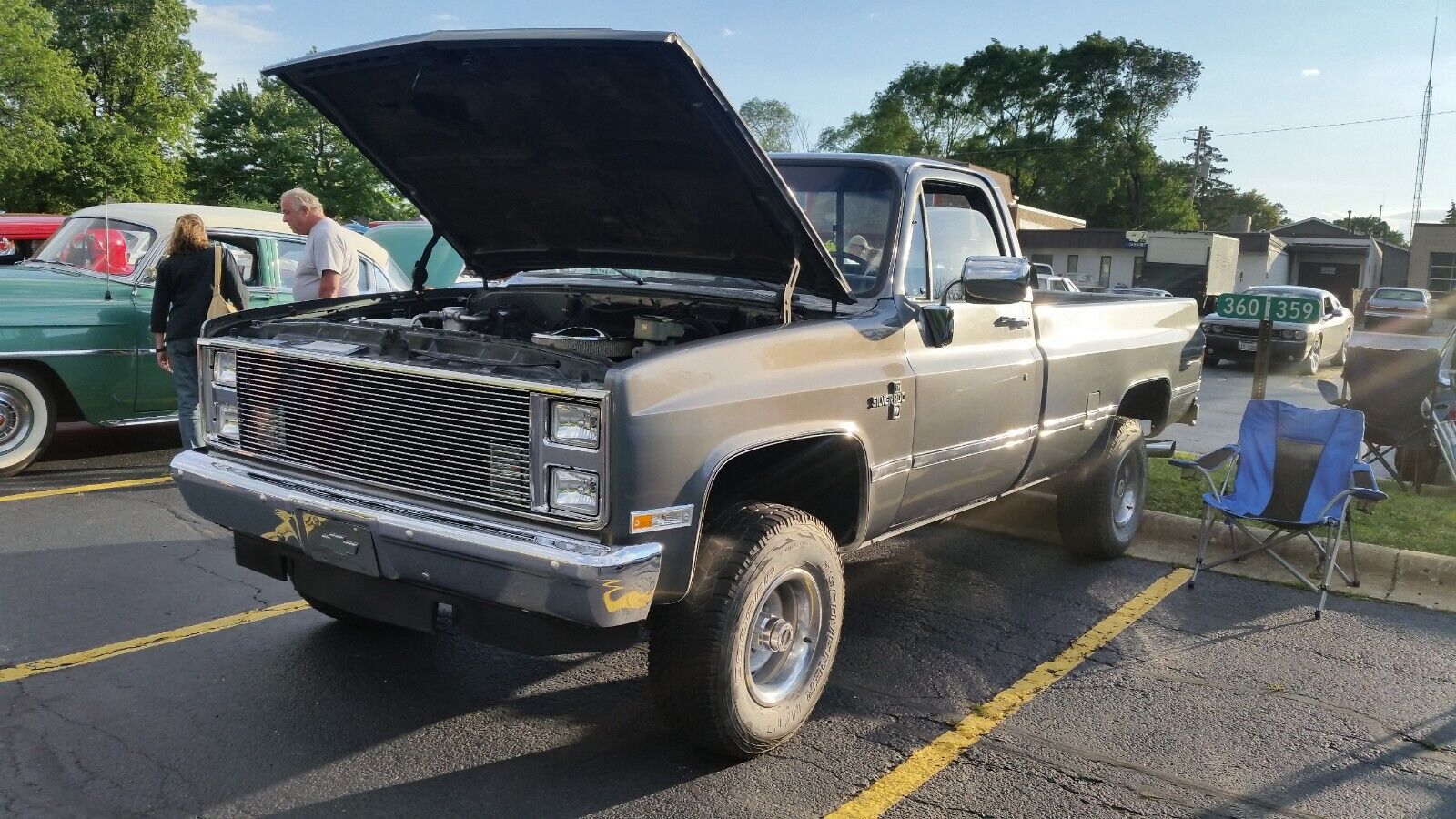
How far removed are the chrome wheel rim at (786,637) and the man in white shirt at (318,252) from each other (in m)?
4.29

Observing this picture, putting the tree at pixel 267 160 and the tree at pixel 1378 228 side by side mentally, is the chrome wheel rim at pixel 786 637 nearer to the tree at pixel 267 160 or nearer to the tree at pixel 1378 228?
the tree at pixel 267 160

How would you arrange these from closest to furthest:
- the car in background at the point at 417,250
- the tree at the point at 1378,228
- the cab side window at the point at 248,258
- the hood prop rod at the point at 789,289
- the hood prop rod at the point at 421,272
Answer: the hood prop rod at the point at 789,289 → the hood prop rod at the point at 421,272 → the cab side window at the point at 248,258 → the car in background at the point at 417,250 → the tree at the point at 1378,228

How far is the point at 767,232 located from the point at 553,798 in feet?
6.79

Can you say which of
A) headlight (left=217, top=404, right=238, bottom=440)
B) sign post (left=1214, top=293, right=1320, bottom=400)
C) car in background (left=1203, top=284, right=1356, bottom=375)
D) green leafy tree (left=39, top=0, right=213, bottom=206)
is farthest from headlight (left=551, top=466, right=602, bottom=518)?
green leafy tree (left=39, top=0, right=213, bottom=206)

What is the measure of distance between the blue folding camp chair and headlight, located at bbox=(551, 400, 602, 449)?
4.02 m

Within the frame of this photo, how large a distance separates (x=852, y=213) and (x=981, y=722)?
6.80ft

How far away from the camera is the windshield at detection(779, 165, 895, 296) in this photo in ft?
13.8

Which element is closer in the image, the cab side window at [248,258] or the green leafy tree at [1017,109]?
the cab side window at [248,258]

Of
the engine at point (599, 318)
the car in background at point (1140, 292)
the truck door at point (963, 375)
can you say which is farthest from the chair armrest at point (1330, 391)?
the engine at point (599, 318)

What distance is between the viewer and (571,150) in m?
4.06

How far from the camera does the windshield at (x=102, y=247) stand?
7.42m

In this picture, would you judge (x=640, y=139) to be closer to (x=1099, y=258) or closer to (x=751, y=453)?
(x=751, y=453)

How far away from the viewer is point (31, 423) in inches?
276

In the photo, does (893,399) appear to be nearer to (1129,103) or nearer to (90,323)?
(90,323)
